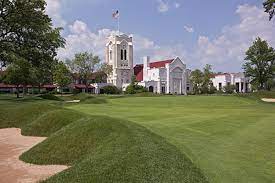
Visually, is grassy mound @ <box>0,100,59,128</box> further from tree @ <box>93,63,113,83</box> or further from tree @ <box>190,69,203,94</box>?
tree @ <box>190,69,203,94</box>

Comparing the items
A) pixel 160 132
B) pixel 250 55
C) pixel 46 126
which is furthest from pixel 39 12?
pixel 250 55

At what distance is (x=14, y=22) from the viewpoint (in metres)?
38.7

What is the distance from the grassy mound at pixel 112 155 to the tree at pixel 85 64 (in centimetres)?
8909

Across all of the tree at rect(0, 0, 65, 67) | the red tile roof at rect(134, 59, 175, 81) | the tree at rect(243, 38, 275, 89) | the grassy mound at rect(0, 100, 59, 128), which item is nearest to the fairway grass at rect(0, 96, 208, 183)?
the grassy mound at rect(0, 100, 59, 128)

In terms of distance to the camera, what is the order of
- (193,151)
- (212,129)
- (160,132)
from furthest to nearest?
(212,129)
(160,132)
(193,151)

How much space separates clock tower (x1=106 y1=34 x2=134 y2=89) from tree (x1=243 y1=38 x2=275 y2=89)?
39944 mm

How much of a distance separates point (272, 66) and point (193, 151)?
281 feet

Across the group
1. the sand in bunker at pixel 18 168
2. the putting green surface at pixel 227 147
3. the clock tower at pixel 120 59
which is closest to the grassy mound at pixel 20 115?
the sand in bunker at pixel 18 168

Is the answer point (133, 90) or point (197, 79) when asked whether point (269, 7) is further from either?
point (197, 79)

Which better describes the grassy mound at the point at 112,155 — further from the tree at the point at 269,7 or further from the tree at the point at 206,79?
the tree at the point at 206,79

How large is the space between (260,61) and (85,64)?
5039 centimetres

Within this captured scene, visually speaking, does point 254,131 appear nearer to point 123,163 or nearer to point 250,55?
point 123,163

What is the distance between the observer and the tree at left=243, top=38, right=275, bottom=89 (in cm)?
8806

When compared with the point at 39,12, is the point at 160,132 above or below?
below
